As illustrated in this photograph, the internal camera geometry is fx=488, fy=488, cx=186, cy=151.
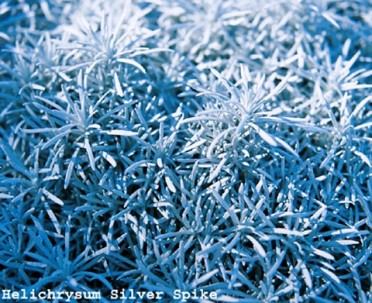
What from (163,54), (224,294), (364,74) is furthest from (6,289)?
(364,74)

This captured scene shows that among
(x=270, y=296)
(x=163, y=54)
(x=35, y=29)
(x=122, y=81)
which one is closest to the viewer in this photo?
(x=270, y=296)

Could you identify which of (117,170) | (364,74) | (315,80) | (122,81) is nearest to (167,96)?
(122,81)

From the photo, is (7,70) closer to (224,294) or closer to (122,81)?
(122,81)

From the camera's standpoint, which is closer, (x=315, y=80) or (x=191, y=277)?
(x=191, y=277)

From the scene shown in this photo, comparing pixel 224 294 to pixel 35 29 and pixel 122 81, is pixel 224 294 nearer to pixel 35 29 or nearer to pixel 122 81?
pixel 122 81

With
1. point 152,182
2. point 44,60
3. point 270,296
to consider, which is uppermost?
point 44,60

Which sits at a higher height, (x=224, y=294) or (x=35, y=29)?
(x=35, y=29)

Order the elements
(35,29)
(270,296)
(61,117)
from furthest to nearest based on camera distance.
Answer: (35,29)
(61,117)
(270,296)
